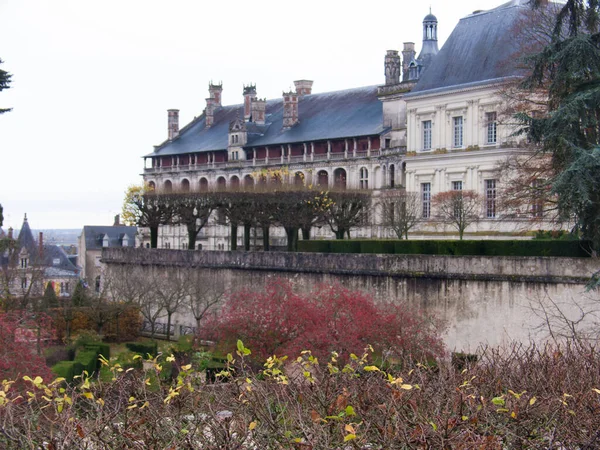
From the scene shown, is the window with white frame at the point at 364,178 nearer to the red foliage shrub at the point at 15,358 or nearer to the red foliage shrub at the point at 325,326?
the red foliage shrub at the point at 325,326

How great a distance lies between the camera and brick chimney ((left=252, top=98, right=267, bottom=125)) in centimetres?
6144

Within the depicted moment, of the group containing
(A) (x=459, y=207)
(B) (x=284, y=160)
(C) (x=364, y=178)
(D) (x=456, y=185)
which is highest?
(B) (x=284, y=160)

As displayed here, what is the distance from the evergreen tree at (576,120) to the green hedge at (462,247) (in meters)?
0.99

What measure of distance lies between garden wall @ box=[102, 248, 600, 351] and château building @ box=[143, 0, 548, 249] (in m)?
5.81

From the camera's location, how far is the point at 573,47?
21250 mm

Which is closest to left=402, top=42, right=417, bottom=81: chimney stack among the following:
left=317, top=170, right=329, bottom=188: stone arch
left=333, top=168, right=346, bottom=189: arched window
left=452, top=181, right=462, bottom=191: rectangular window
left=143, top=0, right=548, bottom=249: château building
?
left=143, top=0, right=548, bottom=249: château building

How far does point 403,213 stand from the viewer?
129 feet

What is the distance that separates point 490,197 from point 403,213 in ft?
12.3

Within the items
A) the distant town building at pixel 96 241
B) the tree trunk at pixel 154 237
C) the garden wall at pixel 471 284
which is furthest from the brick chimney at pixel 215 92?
the garden wall at pixel 471 284

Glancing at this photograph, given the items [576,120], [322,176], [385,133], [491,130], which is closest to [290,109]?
[322,176]

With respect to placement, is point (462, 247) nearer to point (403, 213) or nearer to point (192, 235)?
point (403, 213)

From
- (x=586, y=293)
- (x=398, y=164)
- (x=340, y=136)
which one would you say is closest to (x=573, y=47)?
(x=586, y=293)

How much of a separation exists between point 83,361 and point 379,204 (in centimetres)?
2188

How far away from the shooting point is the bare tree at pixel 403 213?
3906 cm
